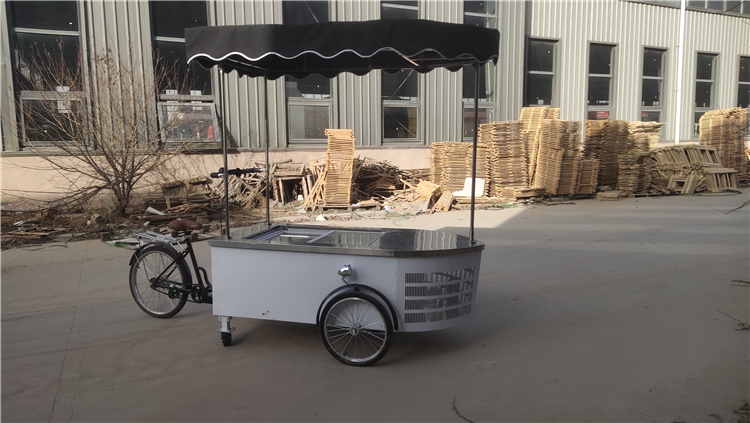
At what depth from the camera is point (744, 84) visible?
22.7 meters

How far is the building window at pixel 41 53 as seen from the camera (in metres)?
11.4

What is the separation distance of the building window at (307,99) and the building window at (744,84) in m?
19.2

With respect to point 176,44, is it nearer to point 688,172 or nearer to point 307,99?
point 307,99

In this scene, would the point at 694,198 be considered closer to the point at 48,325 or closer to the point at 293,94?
the point at 293,94

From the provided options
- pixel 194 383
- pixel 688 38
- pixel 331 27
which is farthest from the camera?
pixel 688 38

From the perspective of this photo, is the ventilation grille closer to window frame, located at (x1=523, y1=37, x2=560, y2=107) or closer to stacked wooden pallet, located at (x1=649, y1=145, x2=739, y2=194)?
stacked wooden pallet, located at (x1=649, y1=145, x2=739, y2=194)

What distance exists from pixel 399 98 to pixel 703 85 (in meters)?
14.6

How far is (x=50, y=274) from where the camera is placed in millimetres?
7062

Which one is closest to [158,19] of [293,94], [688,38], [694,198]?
[293,94]

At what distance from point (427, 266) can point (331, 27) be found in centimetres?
212

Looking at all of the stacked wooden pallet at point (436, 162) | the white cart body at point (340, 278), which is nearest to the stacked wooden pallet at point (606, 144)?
the stacked wooden pallet at point (436, 162)

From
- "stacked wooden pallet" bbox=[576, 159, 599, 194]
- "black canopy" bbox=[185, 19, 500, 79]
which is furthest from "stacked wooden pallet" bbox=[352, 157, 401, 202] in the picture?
"black canopy" bbox=[185, 19, 500, 79]

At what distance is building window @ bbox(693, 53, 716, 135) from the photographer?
21.5 meters

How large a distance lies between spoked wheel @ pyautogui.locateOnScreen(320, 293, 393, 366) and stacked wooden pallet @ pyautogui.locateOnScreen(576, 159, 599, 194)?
41.5 ft
